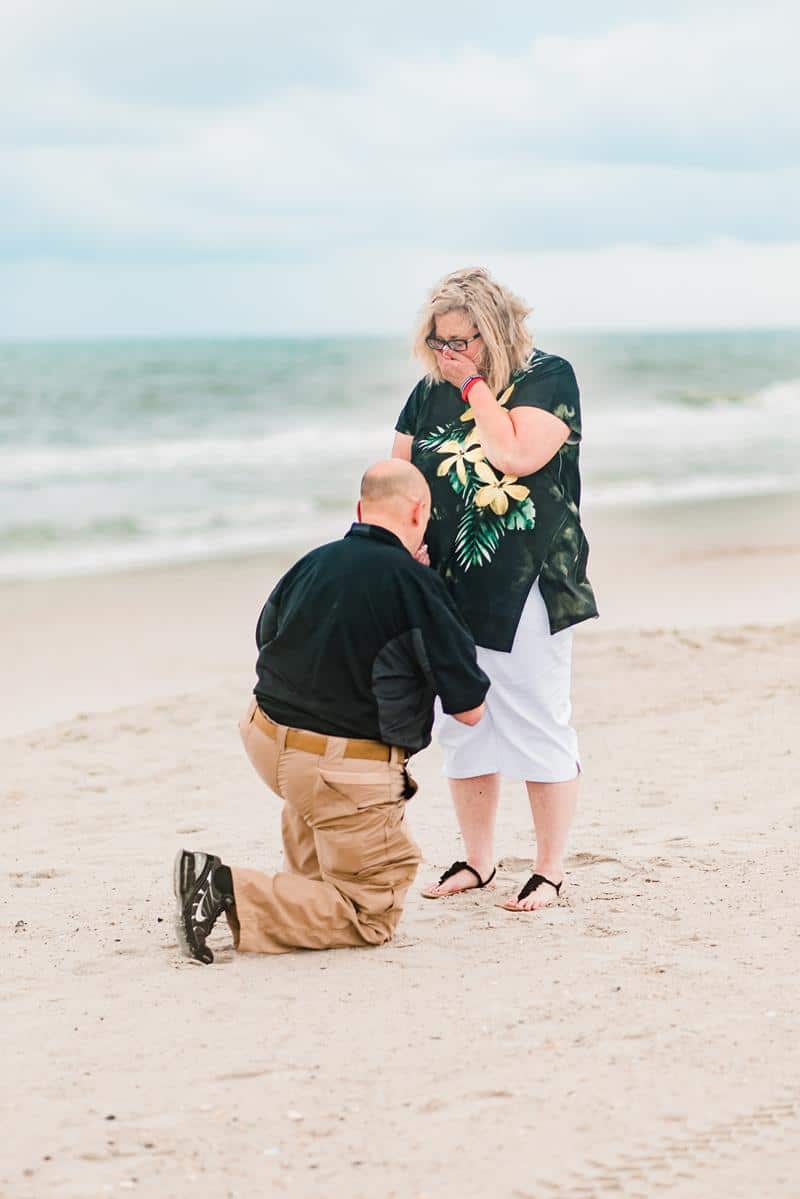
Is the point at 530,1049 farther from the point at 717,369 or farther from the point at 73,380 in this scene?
the point at 717,369

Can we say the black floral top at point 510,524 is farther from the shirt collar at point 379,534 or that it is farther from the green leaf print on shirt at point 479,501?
the shirt collar at point 379,534

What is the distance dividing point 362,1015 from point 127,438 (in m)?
24.9

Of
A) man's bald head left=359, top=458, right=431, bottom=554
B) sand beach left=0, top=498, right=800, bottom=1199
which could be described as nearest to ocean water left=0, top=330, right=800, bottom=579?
sand beach left=0, top=498, right=800, bottom=1199

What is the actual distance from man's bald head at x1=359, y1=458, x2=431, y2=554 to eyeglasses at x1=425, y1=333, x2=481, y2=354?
16.8 inches

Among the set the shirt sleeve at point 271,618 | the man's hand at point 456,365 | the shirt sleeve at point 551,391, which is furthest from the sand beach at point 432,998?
the man's hand at point 456,365

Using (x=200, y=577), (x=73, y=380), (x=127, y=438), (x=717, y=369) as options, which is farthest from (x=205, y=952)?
(x=717, y=369)

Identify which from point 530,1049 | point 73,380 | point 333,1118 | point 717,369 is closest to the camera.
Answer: point 333,1118

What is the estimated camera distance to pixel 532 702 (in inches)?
162

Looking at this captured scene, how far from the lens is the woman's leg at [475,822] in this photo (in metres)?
4.33

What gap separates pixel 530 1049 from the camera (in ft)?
10.3

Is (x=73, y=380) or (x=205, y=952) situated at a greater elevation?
(x=73, y=380)

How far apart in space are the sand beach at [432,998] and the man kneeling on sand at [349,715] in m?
0.13

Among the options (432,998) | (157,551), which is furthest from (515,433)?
(157,551)

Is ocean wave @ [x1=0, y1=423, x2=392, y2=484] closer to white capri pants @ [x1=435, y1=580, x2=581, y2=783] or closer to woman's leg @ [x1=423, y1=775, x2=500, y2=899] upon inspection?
woman's leg @ [x1=423, y1=775, x2=500, y2=899]
